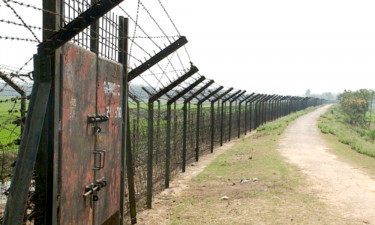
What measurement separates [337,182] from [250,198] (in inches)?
140

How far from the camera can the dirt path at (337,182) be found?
328 inches

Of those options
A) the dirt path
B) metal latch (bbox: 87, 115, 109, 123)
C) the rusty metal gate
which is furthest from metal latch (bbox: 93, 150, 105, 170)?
the dirt path

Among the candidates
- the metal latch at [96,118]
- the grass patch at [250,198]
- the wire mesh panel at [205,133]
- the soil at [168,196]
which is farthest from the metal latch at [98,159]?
the wire mesh panel at [205,133]

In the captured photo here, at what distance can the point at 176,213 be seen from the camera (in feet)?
25.6

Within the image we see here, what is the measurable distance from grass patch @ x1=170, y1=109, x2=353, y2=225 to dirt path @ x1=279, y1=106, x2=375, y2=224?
398 mm

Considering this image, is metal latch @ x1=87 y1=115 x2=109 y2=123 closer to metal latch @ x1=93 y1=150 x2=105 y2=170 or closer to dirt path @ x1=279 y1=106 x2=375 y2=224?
metal latch @ x1=93 y1=150 x2=105 y2=170

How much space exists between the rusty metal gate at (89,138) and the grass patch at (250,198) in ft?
9.49

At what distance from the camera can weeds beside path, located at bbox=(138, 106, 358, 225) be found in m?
7.44

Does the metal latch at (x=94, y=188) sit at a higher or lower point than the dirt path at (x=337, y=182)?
higher

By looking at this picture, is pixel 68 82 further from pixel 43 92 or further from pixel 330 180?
pixel 330 180

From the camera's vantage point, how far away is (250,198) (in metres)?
8.77

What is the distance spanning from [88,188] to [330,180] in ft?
29.1

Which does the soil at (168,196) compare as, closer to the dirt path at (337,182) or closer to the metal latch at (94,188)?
the metal latch at (94,188)

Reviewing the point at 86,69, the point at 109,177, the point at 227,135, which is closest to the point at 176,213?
the point at 109,177
